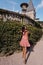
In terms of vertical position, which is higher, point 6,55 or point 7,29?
point 7,29

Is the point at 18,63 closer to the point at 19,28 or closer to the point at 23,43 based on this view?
the point at 23,43

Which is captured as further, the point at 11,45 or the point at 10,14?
the point at 10,14

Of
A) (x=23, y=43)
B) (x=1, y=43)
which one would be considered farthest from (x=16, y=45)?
(x=23, y=43)

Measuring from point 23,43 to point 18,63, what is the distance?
3.85 ft

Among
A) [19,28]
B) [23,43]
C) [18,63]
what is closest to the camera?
[18,63]

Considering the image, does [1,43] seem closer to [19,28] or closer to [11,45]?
[11,45]

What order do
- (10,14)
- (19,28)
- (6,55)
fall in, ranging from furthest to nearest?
(10,14)
(19,28)
(6,55)

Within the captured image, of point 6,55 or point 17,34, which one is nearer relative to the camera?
point 6,55

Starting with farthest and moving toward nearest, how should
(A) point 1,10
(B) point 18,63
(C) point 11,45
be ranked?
1. (A) point 1,10
2. (C) point 11,45
3. (B) point 18,63

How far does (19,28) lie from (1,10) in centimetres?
552

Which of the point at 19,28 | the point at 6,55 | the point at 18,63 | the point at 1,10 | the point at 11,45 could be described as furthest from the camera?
the point at 1,10

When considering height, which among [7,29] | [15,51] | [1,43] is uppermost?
[7,29]

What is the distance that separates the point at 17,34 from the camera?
10211mm

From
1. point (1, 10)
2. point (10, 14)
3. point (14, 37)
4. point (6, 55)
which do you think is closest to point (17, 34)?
point (14, 37)
